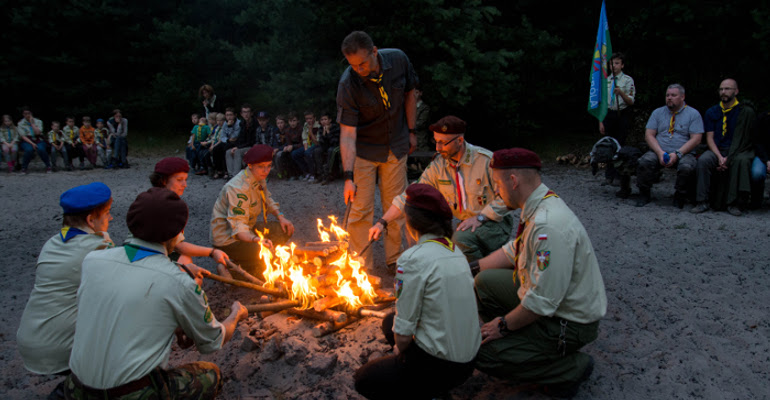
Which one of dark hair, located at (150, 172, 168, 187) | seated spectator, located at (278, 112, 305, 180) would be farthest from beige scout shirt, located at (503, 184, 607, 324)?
seated spectator, located at (278, 112, 305, 180)

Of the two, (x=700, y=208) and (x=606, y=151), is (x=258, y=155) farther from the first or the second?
(x=700, y=208)

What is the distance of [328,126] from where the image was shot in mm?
10758

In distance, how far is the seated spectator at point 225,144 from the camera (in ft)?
37.5

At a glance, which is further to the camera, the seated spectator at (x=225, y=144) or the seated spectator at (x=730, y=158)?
the seated spectator at (x=225, y=144)

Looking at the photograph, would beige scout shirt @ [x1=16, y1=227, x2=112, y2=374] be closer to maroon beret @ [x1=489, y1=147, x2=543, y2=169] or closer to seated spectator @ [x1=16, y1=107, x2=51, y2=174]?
maroon beret @ [x1=489, y1=147, x2=543, y2=169]

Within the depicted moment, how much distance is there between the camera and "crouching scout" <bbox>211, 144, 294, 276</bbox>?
188 inches

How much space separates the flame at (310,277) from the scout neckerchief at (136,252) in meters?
1.71

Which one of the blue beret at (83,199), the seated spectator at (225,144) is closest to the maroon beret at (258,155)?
the blue beret at (83,199)

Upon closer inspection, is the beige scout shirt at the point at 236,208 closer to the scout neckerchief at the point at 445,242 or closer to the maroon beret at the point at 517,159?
the scout neckerchief at the point at 445,242

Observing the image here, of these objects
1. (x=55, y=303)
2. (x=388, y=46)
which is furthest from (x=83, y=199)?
(x=388, y=46)

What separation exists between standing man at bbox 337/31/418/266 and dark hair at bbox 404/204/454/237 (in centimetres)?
199

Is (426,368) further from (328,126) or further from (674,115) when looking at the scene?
(328,126)

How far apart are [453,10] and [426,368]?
31.0 feet

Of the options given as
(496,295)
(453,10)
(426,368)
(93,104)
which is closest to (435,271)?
(426,368)
